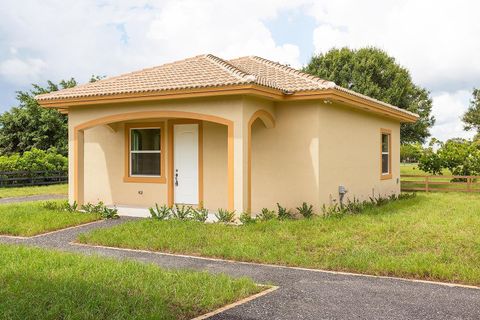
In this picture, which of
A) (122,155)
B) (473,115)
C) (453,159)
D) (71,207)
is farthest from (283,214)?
(473,115)

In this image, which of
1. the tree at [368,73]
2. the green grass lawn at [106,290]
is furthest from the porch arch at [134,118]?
the tree at [368,73]

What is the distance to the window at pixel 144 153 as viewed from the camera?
559 inches

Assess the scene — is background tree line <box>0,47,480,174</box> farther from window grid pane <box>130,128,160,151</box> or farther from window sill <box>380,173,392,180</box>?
window grid pane <box>130,128,160,151</box>

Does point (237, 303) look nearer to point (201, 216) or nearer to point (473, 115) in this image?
point (201, 216)

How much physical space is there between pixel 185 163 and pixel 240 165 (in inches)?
119

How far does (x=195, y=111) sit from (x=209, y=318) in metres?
7.45

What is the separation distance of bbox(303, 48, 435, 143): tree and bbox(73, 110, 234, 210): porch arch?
1044 inches

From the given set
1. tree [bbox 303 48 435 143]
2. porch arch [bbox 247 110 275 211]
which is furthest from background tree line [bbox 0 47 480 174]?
porch arch [bbox 247 110 275 211]

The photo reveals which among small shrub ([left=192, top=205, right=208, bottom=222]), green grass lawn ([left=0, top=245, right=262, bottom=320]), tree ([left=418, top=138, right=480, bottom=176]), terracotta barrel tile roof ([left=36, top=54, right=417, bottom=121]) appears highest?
terracotta barrel tile roof ([left=36, top=54, right=417, bottom=121])

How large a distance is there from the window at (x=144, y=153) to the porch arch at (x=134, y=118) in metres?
0.71

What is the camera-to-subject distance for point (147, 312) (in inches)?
199

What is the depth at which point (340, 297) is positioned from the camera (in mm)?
5941

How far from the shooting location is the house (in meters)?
11.6

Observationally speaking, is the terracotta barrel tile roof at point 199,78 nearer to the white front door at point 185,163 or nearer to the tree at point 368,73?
the white front door at point 185,163
